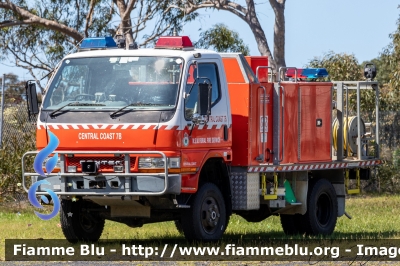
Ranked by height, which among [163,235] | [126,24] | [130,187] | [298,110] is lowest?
[163,235]

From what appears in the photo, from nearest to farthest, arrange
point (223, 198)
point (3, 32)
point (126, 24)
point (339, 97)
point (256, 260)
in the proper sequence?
1. point (256, 260)
2. point (223, 198)
3. point (339, 97)
4. point (126, 24)
5. point (3, 32)

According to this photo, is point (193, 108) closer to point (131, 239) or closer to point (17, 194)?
point (131, 239)

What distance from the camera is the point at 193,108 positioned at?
12.5 m

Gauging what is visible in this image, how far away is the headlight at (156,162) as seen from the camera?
12.0 m

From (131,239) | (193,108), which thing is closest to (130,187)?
(193,108)

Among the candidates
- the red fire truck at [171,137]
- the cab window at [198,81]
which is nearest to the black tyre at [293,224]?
the red fire truck at [171,137]

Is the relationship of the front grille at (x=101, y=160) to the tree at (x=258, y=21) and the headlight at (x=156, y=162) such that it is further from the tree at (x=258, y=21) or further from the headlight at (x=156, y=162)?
the tree at (x=258, y=21)

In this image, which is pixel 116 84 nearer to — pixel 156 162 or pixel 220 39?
pixel 156 162

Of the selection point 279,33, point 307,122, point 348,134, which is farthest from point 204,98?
point 279,33

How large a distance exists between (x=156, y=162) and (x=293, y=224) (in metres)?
4.32

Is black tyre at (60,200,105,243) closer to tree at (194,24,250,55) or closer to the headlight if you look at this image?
the headlight

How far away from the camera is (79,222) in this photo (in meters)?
13.6

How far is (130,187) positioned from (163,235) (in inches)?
125

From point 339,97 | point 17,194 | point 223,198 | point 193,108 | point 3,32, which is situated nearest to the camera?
point 193,108
